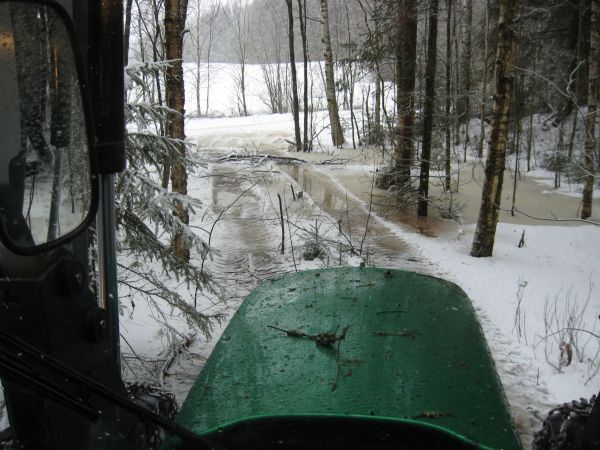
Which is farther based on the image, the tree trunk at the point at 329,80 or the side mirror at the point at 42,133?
the tree trunk at the point at 329,80

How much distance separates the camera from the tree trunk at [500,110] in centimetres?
885

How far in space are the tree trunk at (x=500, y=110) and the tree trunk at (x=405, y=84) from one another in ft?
14.8

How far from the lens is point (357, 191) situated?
1683 cm

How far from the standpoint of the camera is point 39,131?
1514mm

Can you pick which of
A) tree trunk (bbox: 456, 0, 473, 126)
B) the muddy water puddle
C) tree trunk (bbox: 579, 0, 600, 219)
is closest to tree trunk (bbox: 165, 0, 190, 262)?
the muddy water puddle

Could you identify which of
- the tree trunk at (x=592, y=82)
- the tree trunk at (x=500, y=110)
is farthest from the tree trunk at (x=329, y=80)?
the tree trunk at (x=500, y=110)

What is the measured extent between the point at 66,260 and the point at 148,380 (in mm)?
3998

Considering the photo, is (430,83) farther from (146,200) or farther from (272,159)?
(272,159)

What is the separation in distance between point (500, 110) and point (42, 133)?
8.82m

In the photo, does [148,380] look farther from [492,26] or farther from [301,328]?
[492,26]

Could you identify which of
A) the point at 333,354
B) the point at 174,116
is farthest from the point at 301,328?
the point at 174,116

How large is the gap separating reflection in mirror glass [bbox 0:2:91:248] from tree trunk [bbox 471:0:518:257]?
8.67 meters

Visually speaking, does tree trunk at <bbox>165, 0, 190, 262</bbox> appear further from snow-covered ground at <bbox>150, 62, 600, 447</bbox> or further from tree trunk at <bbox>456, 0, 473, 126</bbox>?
tree trunk at <bbox>456, 0, 473, 126</bbox>

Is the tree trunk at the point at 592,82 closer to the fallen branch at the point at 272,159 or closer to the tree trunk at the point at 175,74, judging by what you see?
the tree trunk at the point at 175,74
